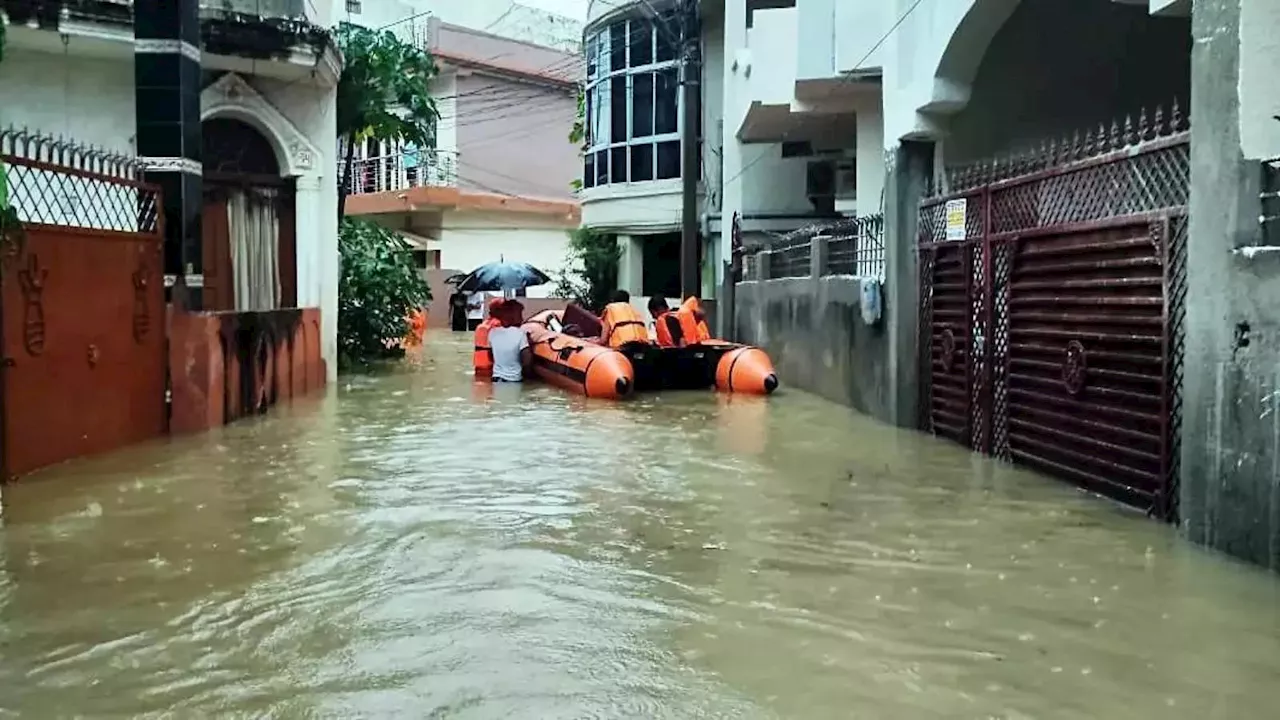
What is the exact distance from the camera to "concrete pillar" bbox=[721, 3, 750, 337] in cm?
1853

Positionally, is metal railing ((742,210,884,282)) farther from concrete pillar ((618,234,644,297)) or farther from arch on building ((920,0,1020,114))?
concrete pillar ((618,234,644,297))

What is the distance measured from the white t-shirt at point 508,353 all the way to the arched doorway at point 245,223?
108 inches

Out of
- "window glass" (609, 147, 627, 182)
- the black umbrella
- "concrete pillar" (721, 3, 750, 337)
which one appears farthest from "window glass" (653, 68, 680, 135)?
the black umbrella

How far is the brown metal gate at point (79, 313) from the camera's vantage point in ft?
24.5

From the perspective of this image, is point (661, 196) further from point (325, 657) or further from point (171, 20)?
point (325, 657)

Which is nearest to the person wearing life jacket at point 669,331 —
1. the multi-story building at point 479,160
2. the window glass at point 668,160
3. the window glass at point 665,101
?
the window glass at point 668,160

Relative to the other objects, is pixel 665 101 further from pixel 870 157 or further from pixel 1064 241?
pixel 1064 241

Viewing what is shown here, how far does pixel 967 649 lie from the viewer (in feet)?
14.4

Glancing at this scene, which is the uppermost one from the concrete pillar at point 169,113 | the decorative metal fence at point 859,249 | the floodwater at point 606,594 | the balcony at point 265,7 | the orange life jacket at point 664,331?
the balcony at point 265,7

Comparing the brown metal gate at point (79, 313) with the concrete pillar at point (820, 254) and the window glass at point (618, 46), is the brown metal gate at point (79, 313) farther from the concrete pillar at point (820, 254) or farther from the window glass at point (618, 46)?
the window glass at point (618, 46)

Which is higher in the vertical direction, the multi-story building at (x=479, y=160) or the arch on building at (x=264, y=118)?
the multi-story building at (x=479, y=160)

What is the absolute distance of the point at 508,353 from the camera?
52.8ft

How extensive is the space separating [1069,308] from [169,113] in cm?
725

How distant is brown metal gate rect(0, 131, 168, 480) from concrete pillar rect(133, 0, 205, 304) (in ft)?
1.01
